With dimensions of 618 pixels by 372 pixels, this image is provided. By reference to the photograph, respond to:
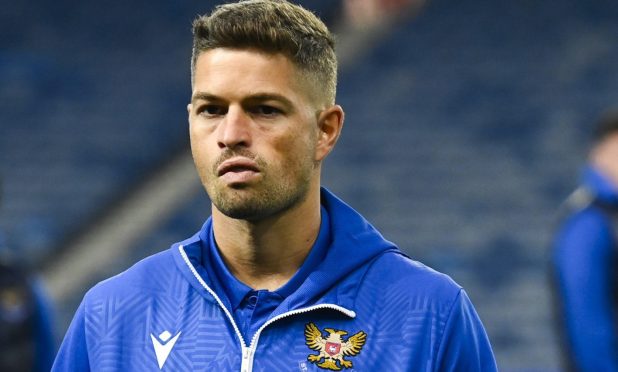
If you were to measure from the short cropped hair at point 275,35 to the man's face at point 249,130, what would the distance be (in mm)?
17

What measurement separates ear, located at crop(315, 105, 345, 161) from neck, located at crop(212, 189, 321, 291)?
7 cm

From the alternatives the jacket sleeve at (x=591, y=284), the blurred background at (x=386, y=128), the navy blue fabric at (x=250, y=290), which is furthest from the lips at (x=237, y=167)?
the blurred background at (x=386, y=128)

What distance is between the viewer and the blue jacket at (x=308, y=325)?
179 cm

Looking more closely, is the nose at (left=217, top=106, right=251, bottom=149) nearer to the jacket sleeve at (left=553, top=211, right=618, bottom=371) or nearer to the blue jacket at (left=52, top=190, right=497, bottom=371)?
the blue jacket at (left=52, top=190, right=497, bottom=371)

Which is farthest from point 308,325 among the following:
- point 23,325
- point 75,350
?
point 23,325

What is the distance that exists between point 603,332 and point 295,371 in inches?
93.1

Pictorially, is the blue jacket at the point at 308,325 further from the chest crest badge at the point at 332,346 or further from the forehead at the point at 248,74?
the forehead at the point at 248,74

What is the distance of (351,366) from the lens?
1.78 metres

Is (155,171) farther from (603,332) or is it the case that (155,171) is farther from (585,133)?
(603,332)

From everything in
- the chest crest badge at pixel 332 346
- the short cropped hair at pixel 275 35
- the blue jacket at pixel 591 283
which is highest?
the blue jacket at pixel 591 283

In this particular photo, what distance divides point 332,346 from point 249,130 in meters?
0.35

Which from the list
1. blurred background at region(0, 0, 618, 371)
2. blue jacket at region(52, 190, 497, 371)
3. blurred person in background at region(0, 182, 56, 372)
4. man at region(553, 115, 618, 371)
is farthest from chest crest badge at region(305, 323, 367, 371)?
blurred background at region(0, 0, 618, 371)

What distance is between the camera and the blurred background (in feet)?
28.5

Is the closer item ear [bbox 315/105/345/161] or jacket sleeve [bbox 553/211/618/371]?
ear [bbox 315/105/345/161]
